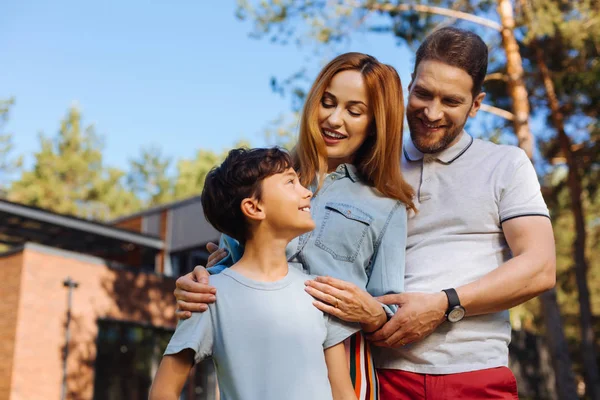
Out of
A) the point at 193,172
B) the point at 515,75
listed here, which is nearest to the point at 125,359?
the point at 515,75

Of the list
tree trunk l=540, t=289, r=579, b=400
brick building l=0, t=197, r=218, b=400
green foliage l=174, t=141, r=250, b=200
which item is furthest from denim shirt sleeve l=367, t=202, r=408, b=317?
green foliage l=174, t=141, r=250, b=200

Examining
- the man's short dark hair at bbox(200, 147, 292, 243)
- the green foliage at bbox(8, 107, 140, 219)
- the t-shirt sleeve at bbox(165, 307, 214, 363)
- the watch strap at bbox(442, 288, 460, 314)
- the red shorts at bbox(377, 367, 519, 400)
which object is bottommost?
the red shorts at bbox(377, 367, 519, 400)

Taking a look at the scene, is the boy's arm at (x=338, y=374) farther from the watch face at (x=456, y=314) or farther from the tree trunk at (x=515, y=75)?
the tree trunk at (x=515, y=75)

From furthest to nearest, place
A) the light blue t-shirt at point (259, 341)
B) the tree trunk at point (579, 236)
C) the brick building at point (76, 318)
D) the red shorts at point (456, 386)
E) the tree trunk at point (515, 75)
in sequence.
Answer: the brick building at point (76, 318) → the tree trunk at point (579, 236) → the tree trunk at point (515, 75) → the red shorts at point (456, 386) → the light blue t-shirt at point (259, 341)

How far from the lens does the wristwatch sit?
2172 millimetres

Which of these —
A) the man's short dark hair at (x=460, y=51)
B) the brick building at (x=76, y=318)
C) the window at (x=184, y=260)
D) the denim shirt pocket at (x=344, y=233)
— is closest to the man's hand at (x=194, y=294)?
the denim shirt pocket at (x=344, y=233)

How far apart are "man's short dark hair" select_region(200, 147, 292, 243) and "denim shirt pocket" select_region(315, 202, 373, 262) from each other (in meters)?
0.24

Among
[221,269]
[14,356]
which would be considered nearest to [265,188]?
[221,269]

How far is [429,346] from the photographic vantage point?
89.9 inches

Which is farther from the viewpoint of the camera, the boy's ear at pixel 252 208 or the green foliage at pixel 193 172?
the green foliage at pixel 193 172

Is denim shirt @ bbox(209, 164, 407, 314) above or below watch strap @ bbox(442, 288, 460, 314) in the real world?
above

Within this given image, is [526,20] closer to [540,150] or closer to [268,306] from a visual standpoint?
[540,150]

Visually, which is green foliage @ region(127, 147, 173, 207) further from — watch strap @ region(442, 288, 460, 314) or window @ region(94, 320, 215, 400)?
watch strap @ region(442, 288, 460, 314)

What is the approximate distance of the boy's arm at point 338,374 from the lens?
2.04 metres
